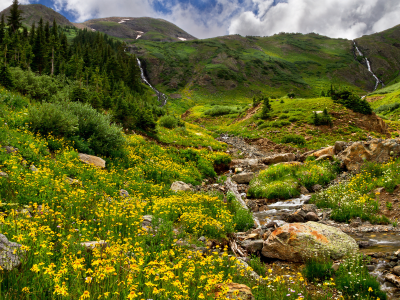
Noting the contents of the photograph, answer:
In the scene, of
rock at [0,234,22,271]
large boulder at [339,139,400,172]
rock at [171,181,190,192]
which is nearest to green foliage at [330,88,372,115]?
large boulder at [339,139,400,172]

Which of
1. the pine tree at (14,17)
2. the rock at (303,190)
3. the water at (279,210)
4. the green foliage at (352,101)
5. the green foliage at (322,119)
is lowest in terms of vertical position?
the water at (279,210)

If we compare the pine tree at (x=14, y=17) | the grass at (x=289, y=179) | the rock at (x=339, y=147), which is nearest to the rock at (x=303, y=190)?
the grass at (x=289, y=179)

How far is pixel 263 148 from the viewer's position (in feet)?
92.9

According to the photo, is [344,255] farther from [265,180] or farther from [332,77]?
[332,77]

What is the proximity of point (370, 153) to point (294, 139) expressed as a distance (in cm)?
1375

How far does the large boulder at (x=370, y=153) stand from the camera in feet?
43.6

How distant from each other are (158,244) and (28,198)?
3.65 meters

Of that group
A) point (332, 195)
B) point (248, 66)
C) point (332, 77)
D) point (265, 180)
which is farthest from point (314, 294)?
point (332, 77)

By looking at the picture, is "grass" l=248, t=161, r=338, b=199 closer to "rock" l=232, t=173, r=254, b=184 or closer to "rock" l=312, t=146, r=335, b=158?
"rock" l=232, t=173, r=254, b=184

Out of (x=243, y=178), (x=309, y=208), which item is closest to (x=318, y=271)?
(x=309, y=208)

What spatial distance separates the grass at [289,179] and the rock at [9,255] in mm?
12496

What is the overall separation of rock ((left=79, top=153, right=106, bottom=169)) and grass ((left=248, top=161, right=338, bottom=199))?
8.84m

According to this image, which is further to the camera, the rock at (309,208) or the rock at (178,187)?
the rock at (178,187)

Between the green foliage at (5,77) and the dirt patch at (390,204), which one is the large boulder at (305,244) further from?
the green foliage at (5,77)
